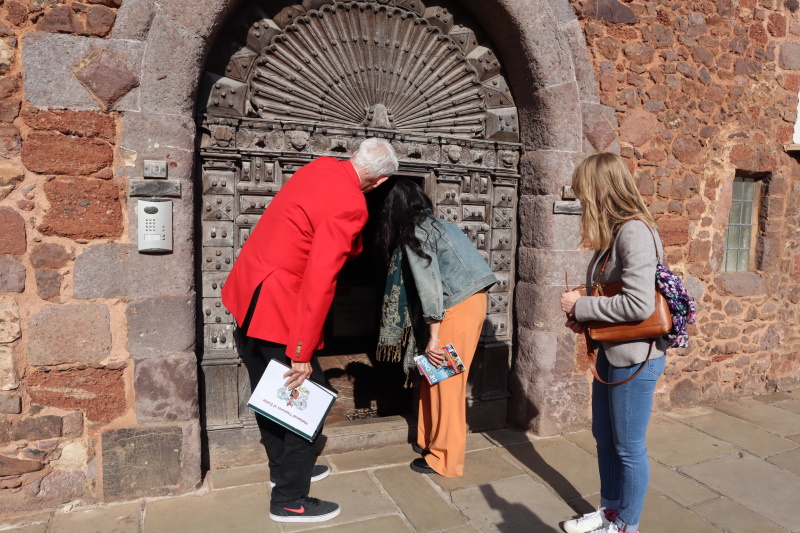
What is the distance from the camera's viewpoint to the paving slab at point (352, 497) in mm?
2732

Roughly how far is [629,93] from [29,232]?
382 cm

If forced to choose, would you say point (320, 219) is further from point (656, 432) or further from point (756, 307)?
point (756, 307)

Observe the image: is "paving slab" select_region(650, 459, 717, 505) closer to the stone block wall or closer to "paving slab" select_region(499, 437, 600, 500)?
"paving slab" select_region(499, 437, 600, 500)

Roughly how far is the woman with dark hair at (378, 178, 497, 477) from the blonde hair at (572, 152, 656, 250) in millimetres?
876

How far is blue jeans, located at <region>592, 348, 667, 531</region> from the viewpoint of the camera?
225 cm

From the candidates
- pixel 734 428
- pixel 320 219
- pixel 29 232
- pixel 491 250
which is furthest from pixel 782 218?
pixel 29 232

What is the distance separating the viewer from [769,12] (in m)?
4.48

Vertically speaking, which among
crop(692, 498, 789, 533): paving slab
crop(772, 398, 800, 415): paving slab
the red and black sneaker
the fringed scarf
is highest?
the fringed scarf

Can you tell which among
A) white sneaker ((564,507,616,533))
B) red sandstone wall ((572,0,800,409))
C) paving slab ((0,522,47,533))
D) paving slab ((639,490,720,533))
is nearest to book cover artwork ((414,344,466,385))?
white sneaker ((564,507,616,533))

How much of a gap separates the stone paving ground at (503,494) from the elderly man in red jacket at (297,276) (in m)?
0.32

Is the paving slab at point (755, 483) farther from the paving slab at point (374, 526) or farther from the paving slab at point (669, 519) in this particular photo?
the paving slab at point (374, 526)

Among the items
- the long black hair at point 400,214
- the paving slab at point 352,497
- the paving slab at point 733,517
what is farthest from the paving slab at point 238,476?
the paving slab at point 733,517

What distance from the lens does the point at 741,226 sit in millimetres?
4945

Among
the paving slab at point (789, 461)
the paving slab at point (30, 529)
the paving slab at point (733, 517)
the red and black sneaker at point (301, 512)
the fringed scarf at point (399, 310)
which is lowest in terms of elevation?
the paving slab at point (30, 529)
